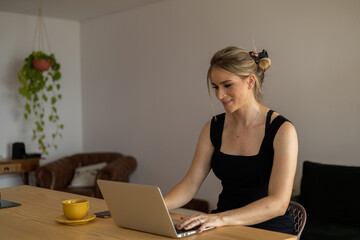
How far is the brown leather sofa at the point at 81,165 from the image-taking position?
5188 millimetres

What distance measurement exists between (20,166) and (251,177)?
4152 millimetres

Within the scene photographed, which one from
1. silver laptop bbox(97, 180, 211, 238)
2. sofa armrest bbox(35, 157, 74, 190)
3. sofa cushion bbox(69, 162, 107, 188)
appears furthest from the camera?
sofa cushion bbox(69, 162, 107, 188)

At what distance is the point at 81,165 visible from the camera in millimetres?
6086

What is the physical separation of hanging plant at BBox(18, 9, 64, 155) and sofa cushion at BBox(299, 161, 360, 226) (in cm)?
342

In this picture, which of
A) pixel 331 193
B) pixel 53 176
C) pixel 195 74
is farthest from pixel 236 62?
pixel 53 176

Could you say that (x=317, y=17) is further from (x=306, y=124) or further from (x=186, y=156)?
(x=186, y=156)

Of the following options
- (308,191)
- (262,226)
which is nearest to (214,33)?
(308,191)

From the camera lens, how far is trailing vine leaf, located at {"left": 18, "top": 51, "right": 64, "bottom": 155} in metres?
5.89

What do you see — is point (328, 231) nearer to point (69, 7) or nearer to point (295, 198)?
point (295, 198)

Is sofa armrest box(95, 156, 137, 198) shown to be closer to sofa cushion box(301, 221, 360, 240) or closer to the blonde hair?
sofa cushion box(301, 221, 360, 240)

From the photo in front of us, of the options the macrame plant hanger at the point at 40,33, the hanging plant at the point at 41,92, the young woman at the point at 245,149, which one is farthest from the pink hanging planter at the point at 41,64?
the young woman at the point at 245,149

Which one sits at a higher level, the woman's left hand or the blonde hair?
the blonde hair

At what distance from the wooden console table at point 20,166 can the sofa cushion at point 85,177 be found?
0.52 meters

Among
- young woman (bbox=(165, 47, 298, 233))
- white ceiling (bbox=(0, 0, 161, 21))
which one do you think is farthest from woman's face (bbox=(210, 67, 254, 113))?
white ceiling (bbox=(0, 0, 161, 21))
